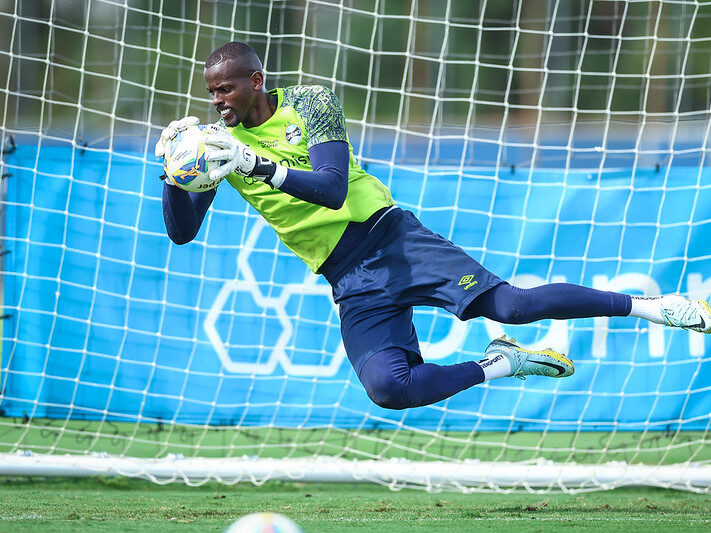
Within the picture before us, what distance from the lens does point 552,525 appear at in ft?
13.4

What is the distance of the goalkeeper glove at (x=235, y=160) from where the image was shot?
134 inches

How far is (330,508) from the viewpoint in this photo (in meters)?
4.56

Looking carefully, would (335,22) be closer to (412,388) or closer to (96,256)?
(96,256)

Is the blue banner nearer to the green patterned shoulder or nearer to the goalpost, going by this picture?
the goalpost

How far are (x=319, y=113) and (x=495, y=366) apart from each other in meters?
1.32

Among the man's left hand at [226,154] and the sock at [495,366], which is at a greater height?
the man's left hand at [226,154]

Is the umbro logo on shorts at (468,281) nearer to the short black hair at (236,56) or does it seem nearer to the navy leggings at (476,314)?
the navy leggings at (476,314)

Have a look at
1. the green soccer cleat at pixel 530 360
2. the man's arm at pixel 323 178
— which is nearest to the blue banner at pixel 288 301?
the green soccer cleat at pixel 530 360

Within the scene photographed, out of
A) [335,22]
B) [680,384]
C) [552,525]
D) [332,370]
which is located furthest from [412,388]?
[335,22]

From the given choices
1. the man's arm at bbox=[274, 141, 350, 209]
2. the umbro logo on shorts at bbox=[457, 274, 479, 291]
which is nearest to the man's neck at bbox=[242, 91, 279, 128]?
the man's arm at bbox=[274, 141, 350, 209]

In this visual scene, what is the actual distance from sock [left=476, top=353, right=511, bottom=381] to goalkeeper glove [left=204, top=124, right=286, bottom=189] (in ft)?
4.05

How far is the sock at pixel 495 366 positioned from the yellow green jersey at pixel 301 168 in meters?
0.82

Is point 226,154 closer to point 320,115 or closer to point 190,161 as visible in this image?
point 190,161

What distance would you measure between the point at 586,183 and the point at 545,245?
49cm
